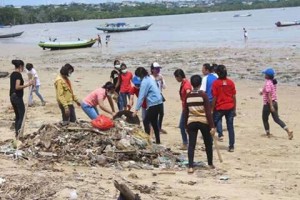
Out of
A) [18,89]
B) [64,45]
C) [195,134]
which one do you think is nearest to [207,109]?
[195,134]

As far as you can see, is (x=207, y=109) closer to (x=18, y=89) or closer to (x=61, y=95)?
(x=61, y=95)

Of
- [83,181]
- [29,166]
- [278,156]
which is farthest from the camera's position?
[278,156]

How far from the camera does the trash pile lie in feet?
29.2

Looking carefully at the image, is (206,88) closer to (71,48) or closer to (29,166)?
(29,166)

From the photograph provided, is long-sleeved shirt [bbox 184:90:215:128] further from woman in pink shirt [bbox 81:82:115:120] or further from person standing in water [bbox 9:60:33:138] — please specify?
person standing in water [bbox 9:60:33:138]

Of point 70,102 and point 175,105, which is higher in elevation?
point 70,102

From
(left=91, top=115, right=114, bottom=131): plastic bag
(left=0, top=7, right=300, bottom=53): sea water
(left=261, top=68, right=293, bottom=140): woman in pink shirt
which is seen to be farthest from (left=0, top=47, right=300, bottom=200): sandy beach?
(left=0, top=7, right=300, bottom=53): sea water

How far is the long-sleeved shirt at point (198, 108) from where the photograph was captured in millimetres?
8641

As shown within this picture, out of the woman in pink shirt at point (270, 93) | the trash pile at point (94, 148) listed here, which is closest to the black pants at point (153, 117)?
the trash pile at point (94, 148)

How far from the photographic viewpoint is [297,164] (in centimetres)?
964

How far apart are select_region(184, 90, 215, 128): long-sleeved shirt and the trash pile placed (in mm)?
977

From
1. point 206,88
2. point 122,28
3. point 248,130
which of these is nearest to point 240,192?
point 206,88

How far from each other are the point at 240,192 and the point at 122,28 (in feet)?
255

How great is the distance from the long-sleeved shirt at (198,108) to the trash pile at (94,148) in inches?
38.5
